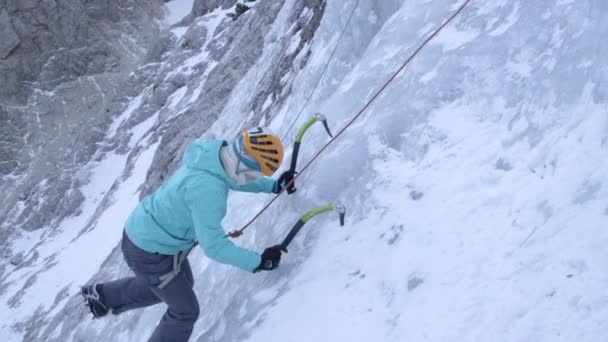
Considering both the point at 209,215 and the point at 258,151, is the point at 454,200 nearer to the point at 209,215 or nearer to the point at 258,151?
the point at 258,151

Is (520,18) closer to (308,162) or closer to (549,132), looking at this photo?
(549,132)

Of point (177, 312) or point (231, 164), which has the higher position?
point (231, 164)

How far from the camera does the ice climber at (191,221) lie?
12.9ft

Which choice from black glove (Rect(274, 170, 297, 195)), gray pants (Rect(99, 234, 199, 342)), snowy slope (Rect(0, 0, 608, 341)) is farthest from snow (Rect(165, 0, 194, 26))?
gray pants (Rect(99, 234, 199, 342))

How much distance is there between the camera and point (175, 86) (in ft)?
88.7

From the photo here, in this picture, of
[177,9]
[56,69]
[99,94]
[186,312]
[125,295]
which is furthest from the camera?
[177,9]

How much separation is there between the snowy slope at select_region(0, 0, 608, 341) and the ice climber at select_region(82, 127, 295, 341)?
422 millimetres

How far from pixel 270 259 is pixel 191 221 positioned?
0.69 m

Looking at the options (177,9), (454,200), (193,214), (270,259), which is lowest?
(177,9)

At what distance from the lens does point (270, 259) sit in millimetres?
4309

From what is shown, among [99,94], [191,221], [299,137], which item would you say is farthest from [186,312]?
[99,94]

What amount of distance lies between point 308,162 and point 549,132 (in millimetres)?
2445

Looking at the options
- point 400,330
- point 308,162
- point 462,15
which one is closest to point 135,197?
point 308,162

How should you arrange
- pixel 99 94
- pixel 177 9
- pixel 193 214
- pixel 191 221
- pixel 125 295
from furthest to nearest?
pixel 177 9 < pixel 99 94 < pixel 125 295 < pixel 191 221 < pixel 193 214
